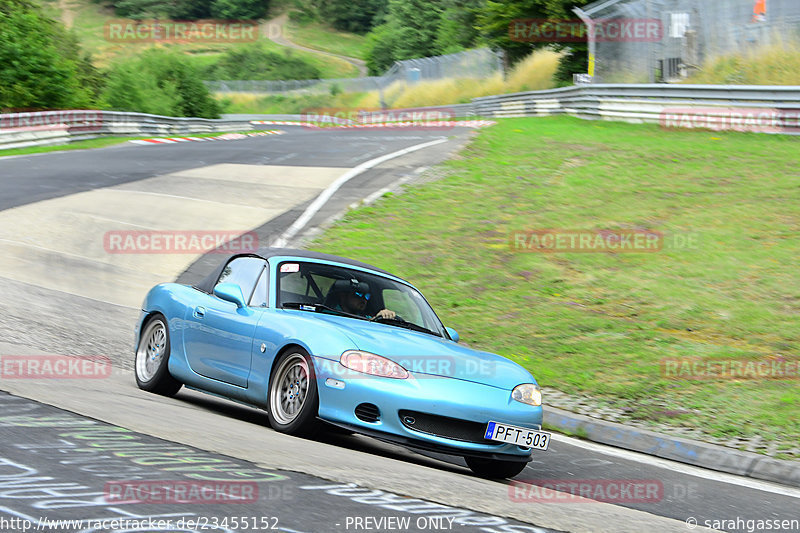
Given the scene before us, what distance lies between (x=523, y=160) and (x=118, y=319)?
12301 mm

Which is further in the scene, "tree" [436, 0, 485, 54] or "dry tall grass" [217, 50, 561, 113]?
"tree" [436, 0, 485, 54]

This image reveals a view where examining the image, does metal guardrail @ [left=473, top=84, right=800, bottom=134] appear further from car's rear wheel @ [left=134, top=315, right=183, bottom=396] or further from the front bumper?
the front bumper

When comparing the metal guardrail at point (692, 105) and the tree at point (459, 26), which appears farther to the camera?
the tree at point (459, 26)

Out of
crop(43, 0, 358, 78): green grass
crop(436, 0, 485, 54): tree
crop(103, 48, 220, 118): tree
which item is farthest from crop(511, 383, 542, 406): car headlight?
crop(43, 0, 358, 78): green grass

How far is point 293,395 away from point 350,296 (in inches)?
44.8

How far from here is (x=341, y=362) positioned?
6.32 m

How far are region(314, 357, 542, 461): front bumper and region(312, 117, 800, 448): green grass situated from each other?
263 cm

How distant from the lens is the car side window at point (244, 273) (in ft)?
25.2

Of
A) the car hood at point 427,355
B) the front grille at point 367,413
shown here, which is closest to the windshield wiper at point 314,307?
the car hood at point 427,355

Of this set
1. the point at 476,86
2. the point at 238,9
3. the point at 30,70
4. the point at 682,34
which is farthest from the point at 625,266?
the point at 238,9

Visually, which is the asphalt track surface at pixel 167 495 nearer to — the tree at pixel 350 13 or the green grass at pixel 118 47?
the green grass at pixel 118 47

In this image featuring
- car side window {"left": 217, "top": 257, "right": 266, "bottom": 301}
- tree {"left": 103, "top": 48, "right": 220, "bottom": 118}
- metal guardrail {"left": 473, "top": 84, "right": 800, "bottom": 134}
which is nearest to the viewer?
car side window {"left": 217, "top": 257, "right": 266, "bottom": 301}

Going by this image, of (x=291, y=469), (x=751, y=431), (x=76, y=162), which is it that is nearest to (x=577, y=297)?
(x=751, y=431)

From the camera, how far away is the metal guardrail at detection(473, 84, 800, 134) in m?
22.7
